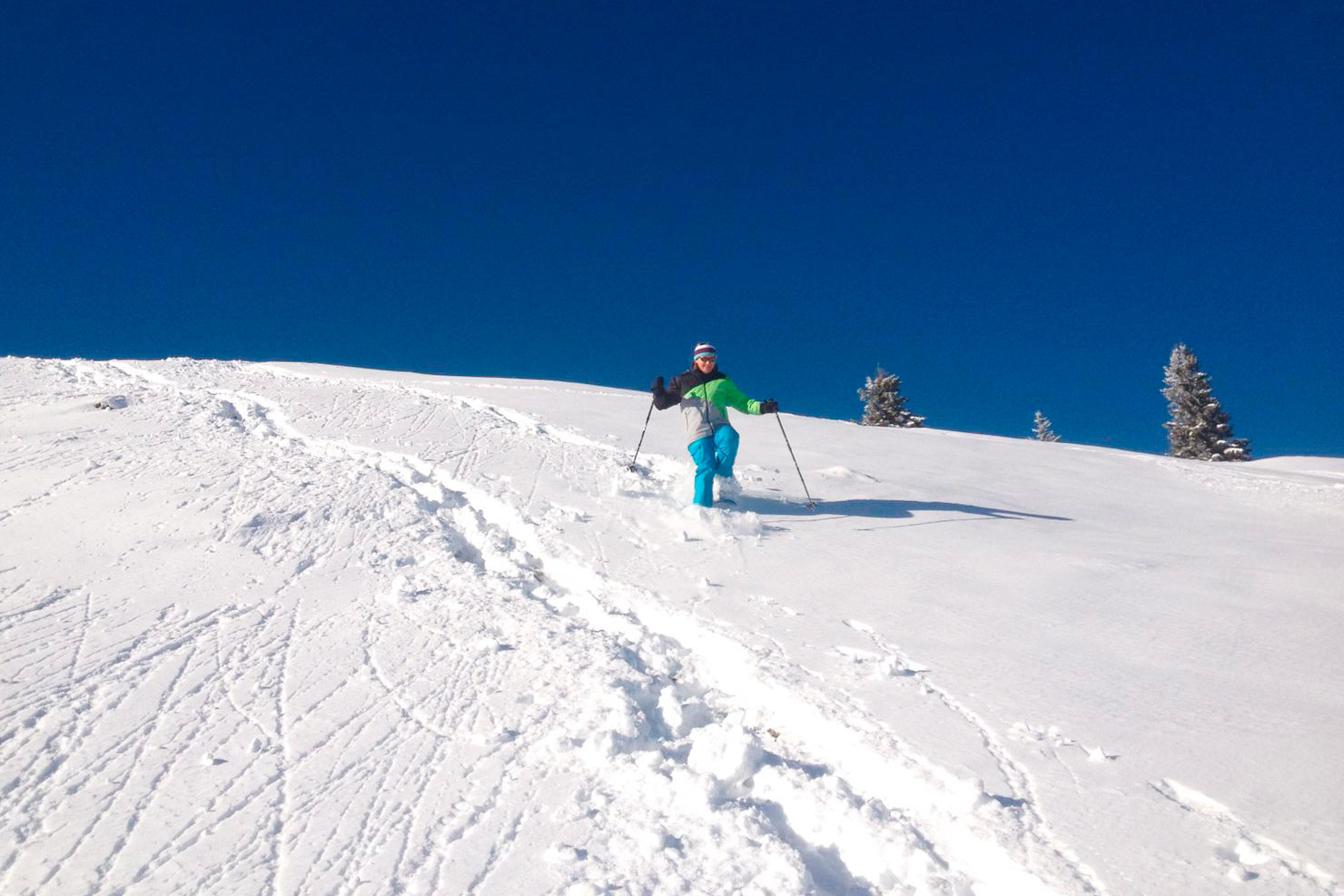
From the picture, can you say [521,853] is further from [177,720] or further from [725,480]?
[725,480]

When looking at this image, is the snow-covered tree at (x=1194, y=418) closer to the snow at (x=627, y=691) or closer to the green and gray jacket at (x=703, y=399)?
the snow at (x=627, y=691)

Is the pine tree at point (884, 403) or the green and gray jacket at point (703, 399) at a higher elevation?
the pine tree at point (884, 403)

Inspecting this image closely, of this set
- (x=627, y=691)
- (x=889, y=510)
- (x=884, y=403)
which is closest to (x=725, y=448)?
(x=889, y=510)

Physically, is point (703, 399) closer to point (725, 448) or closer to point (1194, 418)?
point (725, 448)

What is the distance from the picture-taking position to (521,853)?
104 inches

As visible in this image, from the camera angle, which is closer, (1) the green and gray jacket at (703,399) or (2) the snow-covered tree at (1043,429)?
(1) the green and gray jacket at (703,399)

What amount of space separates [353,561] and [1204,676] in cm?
582

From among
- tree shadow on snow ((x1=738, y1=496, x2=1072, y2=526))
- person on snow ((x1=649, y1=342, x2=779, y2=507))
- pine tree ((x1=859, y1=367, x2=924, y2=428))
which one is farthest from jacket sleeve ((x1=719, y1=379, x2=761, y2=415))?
pine tree ((x1=859, y1=367, x2=924, y2=428))

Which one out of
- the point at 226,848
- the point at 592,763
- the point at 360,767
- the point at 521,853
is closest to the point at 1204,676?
the point at 592,763

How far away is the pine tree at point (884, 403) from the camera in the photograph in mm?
35750

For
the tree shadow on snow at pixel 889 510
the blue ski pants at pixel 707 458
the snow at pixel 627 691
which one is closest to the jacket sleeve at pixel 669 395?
the blue ski pants at pixel 707 458

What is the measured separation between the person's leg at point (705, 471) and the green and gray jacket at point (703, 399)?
0.13m

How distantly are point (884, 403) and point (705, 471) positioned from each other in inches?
1211

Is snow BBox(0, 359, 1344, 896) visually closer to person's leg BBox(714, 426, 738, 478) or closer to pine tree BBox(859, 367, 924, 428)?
person's leg BBox(714, 426, 738, 478)
